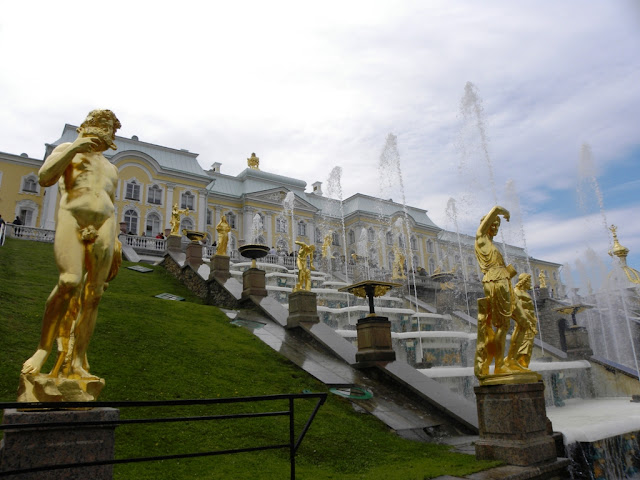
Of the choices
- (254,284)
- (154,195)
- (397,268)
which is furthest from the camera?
(154,195)

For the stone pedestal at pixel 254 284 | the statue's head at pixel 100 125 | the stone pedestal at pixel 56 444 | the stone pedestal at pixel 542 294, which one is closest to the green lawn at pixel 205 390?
the stone pedestal at pixel 56 444

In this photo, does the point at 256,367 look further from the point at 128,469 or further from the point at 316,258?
the point at 316,258

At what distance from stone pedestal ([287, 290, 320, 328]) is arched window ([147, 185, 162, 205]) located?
127ft

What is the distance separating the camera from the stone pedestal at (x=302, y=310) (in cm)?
1325

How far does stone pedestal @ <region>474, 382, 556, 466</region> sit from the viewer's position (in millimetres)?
5996

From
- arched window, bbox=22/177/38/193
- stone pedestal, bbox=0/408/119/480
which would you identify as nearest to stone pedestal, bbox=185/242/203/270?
stone pedestal, bbox=0/408/119/480

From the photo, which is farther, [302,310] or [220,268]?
[220,268]

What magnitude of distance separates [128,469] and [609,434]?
6.97 metres

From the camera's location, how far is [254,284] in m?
16.1

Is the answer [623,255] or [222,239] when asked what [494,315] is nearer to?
[222,239]

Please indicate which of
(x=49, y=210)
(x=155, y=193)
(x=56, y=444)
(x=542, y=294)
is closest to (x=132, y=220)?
(x=155, y=193)

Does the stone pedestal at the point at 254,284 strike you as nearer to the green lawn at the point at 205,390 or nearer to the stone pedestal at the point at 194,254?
the green lawn at the point at 205,390

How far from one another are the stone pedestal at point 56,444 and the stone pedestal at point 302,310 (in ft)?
31.2

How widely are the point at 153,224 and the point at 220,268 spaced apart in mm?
32607
